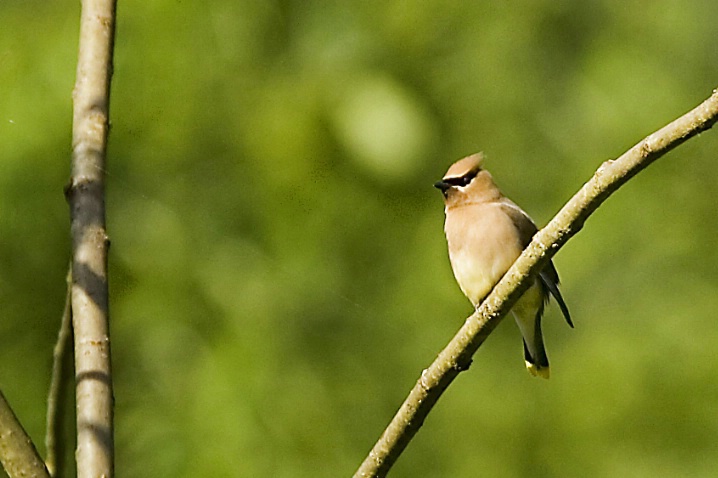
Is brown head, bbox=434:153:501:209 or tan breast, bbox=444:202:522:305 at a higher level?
brown head, bbox=434:153:501:209

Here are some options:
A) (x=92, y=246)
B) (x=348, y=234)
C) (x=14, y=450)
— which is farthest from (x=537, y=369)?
(x=14, y=450)

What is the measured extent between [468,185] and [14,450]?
1923 mm

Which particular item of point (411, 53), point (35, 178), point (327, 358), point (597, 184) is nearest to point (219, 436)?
point (327, 358)

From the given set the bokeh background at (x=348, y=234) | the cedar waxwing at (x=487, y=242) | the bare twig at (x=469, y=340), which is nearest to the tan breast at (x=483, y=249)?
the cedar waxwing at (x=487, y=242)

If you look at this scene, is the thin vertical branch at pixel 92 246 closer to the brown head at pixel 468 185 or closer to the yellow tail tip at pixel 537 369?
the brown head at pixel 468 185

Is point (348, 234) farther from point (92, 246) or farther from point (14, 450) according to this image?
point (14, 450)

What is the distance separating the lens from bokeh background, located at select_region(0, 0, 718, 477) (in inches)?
174

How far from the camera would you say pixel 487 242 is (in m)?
3.55

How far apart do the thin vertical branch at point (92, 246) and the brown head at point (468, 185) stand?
1369 mm

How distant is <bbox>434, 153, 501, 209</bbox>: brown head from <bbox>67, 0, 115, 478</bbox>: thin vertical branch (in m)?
1.37

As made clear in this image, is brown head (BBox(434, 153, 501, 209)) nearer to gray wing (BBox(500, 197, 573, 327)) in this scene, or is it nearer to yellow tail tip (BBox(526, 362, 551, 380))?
gray wing (BBox(500, 197, 573, 327))

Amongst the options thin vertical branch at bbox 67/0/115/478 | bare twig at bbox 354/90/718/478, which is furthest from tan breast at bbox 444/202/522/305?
thin vertical branch at bbox 67/0/115/478

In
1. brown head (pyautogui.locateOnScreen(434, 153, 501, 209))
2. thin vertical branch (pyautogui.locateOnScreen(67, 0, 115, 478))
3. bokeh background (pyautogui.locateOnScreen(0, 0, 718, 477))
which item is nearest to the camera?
thin vertical branch (pyautogui.locateOnScreen(67, 0, 115, 478))

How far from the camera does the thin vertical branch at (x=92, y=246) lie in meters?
2.30
